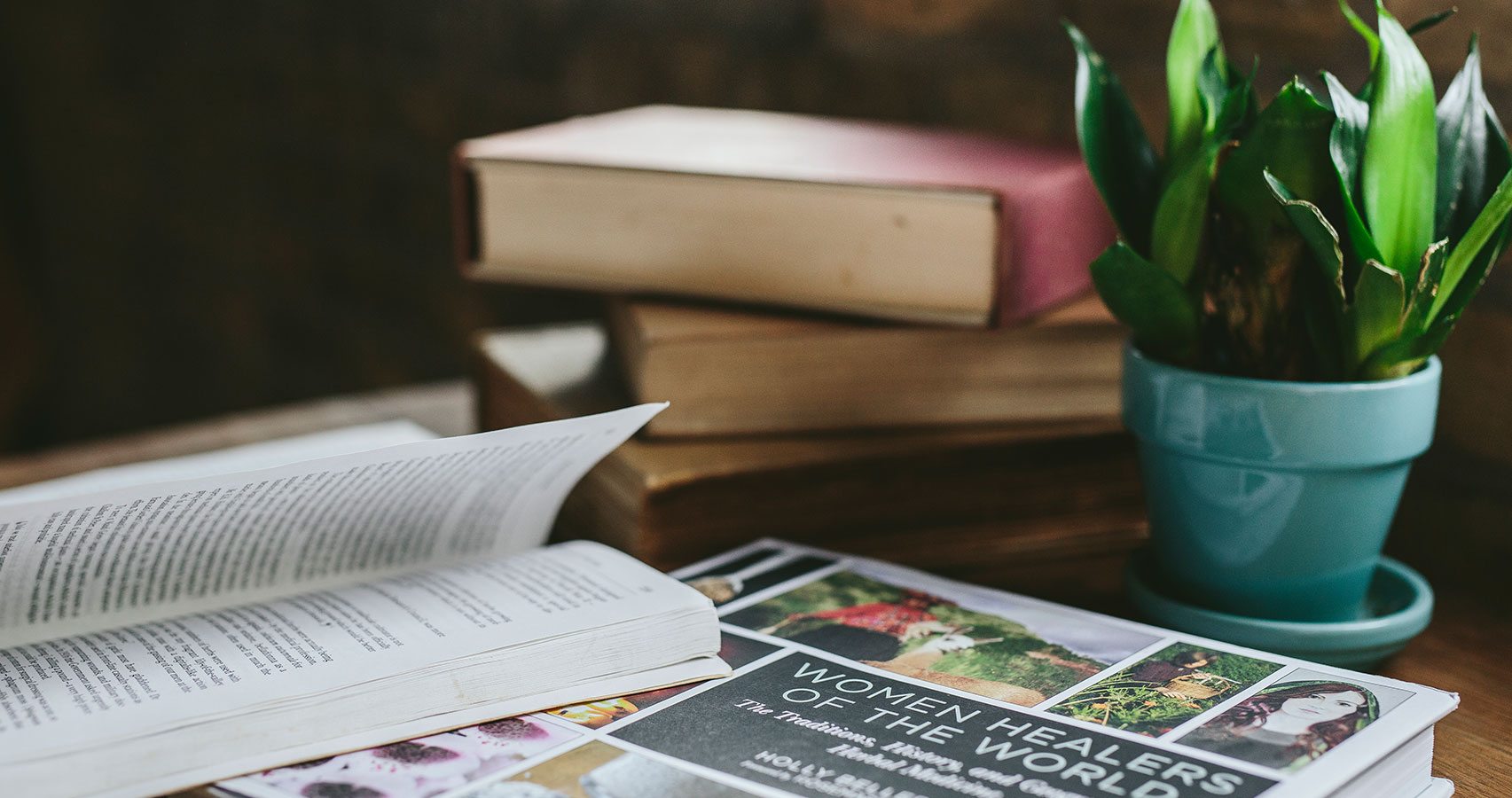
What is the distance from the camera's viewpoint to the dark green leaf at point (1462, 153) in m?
0.53

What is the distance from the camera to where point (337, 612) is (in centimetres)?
52

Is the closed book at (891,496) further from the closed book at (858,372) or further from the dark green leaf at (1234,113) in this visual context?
the dark green leaf at (1234,113)

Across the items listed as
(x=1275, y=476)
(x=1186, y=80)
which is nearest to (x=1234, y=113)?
(x=1186, y=80)

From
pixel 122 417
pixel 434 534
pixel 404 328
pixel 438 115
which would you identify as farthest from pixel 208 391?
pixel 434 534

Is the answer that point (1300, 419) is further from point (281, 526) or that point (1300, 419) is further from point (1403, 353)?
point (281, 526)

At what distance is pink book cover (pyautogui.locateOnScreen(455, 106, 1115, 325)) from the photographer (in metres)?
0.67

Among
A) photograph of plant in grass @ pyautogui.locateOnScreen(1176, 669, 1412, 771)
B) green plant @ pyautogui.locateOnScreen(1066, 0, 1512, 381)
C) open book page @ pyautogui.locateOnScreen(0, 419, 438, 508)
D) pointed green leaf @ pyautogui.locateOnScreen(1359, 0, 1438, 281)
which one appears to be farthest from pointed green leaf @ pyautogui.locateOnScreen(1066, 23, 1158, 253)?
open book page @ pyautogui.locateOnScreen(0, 419, 438, 508)

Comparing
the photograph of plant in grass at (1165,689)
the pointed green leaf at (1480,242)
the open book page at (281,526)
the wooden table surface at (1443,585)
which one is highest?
the pointed green leaf at (1480,242)

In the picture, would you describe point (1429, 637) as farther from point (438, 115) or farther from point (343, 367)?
point (343, 367)

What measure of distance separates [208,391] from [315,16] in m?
0.72

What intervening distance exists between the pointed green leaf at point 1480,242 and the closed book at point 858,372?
0.68 ft

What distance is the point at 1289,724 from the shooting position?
44cm

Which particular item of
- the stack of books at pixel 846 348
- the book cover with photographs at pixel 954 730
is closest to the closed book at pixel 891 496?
the stack of books at pixel 846 348

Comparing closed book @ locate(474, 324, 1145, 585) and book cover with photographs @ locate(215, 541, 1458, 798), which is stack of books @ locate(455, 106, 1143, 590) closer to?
closed book @ locate(474, 324, 1145, 585)
